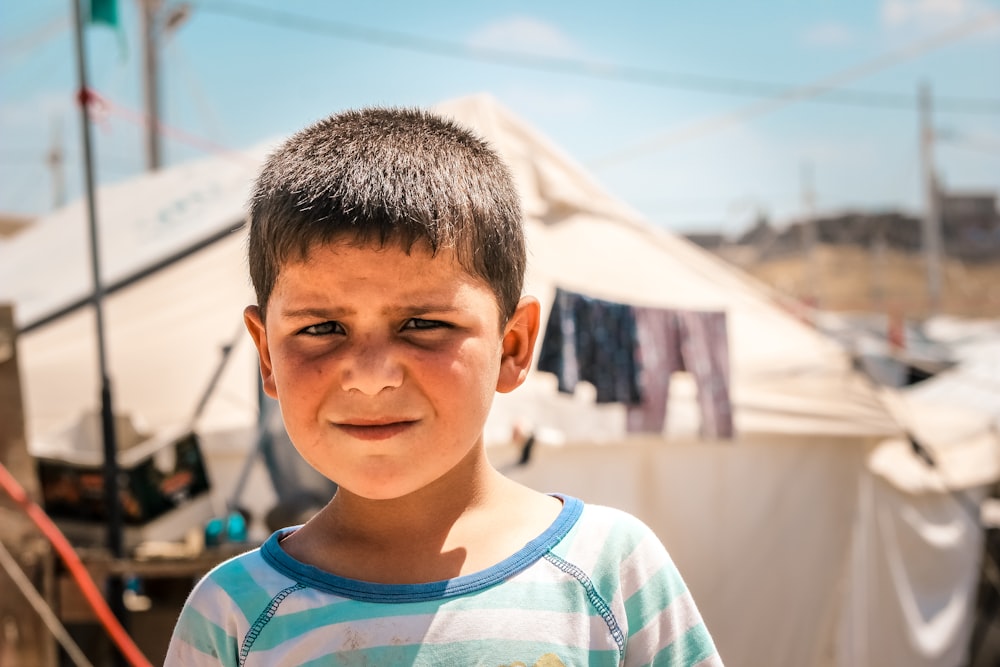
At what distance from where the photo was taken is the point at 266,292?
1.15 metres

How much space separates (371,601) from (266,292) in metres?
0.38

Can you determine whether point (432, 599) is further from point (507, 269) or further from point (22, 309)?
point (22, 309)

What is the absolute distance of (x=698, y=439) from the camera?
4805 millimetres

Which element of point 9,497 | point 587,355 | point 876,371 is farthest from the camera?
point 876,371

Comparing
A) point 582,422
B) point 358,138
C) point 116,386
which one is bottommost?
point 582,422

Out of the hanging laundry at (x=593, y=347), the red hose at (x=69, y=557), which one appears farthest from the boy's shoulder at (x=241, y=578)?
the hanging laundry at (x=593, y=347)

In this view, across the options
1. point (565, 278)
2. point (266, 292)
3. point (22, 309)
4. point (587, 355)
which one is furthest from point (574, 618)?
point (22, 309)

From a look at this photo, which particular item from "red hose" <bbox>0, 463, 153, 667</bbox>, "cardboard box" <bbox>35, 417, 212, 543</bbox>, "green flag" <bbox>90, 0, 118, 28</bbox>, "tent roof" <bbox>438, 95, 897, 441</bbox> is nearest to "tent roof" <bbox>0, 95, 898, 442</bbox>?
"tent roof" <bbox>438, 95, 897, 441</bbox>

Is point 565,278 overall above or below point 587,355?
above

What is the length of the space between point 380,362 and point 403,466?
0.41ft

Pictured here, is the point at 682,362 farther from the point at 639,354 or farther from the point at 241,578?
the point at 241,578

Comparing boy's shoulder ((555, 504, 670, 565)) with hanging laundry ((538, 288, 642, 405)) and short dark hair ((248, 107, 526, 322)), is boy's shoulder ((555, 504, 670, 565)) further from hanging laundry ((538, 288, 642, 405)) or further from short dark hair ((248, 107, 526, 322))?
hanging laundry ((538, 288, 642, 405))

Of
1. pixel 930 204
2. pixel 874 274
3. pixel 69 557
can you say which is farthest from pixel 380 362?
pixel 874 274

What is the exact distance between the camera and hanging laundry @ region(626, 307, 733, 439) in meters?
4.44
